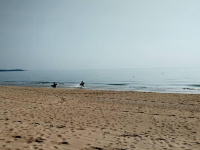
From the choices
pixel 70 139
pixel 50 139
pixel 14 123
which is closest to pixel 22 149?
pixel 50 139

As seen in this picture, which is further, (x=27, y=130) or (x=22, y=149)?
(x=27, y=130)

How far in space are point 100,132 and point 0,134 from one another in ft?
12.3

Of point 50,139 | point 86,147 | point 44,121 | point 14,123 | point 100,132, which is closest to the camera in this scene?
point 86,147

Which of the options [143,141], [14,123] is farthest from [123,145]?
[14,123]

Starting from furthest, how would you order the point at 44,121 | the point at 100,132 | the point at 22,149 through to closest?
the point at 44,121 < the point at 100,132 < the point at 22,149

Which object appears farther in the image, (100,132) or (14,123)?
(14,123)

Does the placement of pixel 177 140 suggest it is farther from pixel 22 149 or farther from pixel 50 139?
pixel 22 149

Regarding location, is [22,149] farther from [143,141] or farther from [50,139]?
Result: [143,141]

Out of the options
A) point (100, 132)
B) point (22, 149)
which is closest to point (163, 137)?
point (100, 132)

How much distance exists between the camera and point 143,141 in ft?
20.0

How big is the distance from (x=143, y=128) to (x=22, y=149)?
17.6 ft

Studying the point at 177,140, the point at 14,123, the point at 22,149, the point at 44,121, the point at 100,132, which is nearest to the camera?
the point at 22,149

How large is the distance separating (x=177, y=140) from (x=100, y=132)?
9.95 feet

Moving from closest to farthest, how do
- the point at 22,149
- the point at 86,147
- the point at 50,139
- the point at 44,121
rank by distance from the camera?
the point at 22,149, the point at 86,147, the point at 50,139, the point at 44,121
